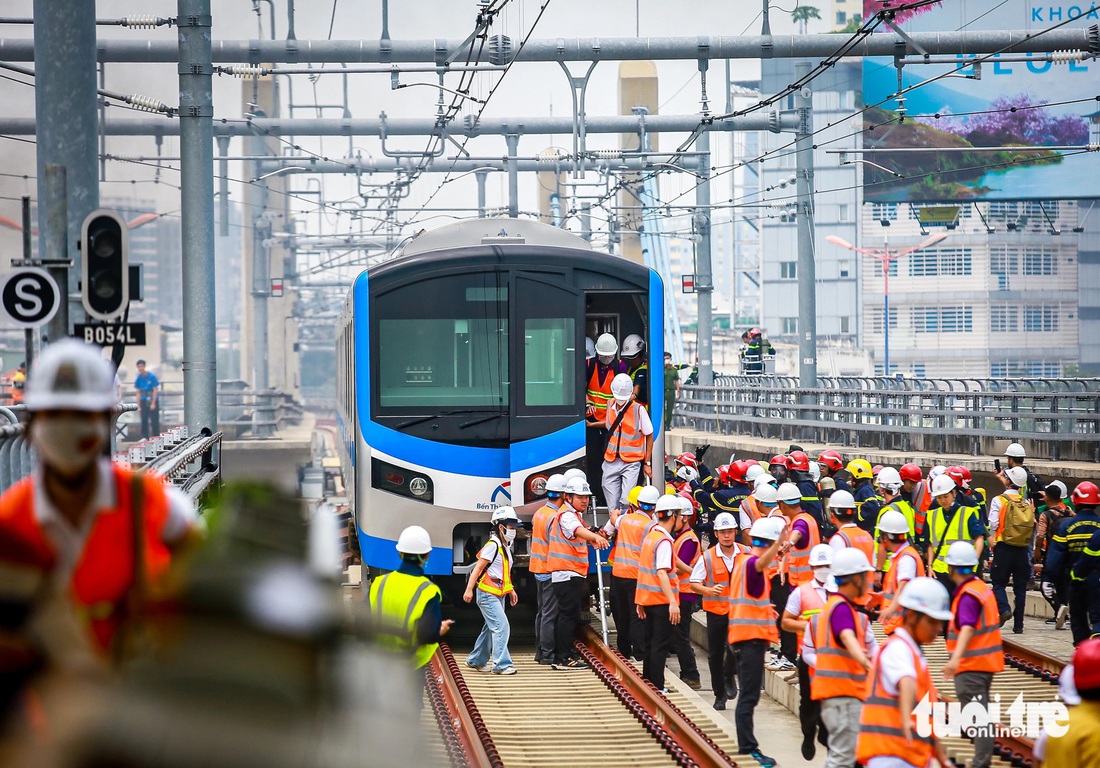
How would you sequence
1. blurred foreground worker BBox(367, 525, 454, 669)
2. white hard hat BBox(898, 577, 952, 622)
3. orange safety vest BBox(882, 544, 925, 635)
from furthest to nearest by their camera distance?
orange safety vest BBox(882, 544, 925, 635) → blurred foreground worker BBox(367, 525, 454, 669) → white hard hat BBox(898, 577, 952, 622)

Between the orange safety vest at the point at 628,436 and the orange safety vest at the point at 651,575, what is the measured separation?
1.69m

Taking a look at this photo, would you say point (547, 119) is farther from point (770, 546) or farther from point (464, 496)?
point (770, 546)

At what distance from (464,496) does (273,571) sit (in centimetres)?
1078

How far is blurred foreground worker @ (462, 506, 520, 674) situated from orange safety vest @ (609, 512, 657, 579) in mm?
939

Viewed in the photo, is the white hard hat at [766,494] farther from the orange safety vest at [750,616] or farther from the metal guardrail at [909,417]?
the metal guardrail at [909,417]

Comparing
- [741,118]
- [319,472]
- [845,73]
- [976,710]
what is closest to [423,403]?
[976,710]

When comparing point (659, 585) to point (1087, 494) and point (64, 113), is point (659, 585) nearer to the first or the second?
point (1087, 494)

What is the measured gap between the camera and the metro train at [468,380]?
12.7m

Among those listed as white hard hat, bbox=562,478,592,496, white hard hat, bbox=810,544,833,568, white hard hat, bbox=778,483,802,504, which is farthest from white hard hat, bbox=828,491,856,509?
white hard hat, bbox=562,478,592,496

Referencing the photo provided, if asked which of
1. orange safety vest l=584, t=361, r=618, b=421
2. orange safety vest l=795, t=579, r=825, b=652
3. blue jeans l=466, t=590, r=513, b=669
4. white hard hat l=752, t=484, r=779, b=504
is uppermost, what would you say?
orange safety vest l=584, t=361, r=618, b=421

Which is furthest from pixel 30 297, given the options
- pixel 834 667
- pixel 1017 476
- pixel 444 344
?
pixel 1017 476

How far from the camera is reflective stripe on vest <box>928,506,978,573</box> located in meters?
12.4

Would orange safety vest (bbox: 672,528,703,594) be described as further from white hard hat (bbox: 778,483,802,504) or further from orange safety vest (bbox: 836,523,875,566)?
orange safety vest (bbox: 836,523,875,566)

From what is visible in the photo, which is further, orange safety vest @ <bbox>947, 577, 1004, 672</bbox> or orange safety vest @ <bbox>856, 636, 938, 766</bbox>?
orange safety vest @ <bbox>947, 577, 1004, 672</bbox>
